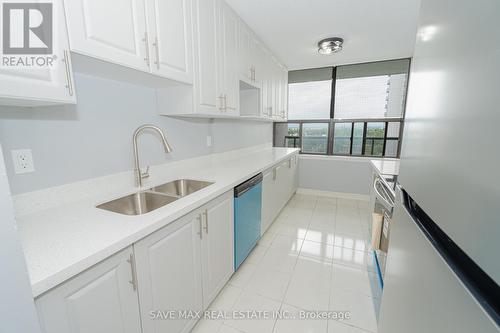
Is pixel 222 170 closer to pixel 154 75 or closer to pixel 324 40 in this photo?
pixel 154 75

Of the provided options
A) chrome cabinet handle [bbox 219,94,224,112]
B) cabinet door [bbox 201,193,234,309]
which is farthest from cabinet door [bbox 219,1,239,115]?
cabinet door [bbox 201,193,234,309]

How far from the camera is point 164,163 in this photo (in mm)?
1759

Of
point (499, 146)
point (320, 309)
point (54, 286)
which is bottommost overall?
point (320, 309)

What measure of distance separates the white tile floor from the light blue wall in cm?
125

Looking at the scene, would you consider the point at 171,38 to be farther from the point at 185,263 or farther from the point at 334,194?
the point at 334,194

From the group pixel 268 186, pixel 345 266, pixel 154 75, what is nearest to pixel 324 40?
pixel 268 186

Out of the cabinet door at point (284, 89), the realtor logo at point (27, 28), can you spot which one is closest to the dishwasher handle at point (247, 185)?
the realtor logo at point (27, 28)

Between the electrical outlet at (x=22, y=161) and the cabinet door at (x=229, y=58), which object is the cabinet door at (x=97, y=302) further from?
the cabinet door at (x=229, y=58)

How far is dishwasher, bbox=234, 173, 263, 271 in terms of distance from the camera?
1697mm

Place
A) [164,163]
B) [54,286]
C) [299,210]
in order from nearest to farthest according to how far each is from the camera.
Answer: [54,286] → [164,163] → [299,210]

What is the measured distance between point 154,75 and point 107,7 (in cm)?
36

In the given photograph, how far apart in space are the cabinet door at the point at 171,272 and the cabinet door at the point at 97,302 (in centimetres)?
5

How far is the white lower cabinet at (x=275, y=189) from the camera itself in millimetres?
2318

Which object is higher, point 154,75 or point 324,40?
point 324,40
